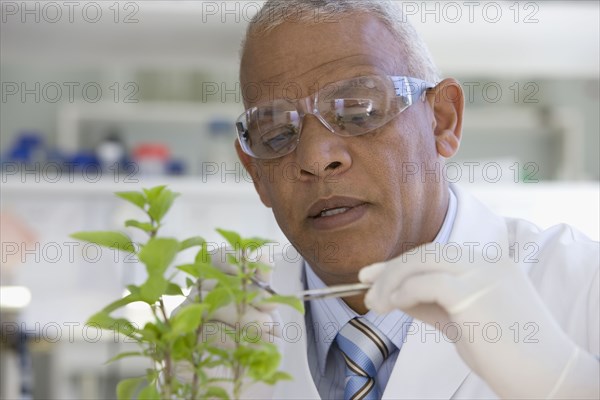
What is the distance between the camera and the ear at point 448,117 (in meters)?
1.52

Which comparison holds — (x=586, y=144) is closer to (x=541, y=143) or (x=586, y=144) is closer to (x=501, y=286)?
(x=541, y=143)

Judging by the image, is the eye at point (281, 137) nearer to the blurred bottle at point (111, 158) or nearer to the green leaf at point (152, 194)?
the green leaf at point (152, 194)

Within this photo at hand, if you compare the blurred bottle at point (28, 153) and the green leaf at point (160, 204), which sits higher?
the blurred bottle at point (28, 153)

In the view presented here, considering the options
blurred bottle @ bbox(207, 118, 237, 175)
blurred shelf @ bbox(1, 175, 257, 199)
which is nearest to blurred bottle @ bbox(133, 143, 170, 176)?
blurred shelf @ bbox(1, 175, 257, 199)

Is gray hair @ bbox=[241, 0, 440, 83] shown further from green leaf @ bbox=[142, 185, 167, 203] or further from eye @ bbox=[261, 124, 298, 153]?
green leaf @ bbox=[142, 185, 167, 203]

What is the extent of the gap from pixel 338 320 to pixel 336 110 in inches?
14.3

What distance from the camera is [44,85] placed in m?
5.20

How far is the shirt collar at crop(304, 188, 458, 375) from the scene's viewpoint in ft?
4.48

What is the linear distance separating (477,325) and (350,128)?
0.54 m

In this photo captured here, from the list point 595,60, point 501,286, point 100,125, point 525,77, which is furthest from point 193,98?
point 501,286

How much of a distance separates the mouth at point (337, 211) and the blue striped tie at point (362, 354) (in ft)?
0.62

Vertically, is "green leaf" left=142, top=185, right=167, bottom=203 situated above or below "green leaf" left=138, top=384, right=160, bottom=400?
above

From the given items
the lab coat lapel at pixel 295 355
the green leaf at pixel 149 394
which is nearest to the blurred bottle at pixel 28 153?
the lab coat lapel at pixel 295 355

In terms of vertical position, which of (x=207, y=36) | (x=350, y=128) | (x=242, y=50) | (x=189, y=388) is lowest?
(x=189, y=388)
